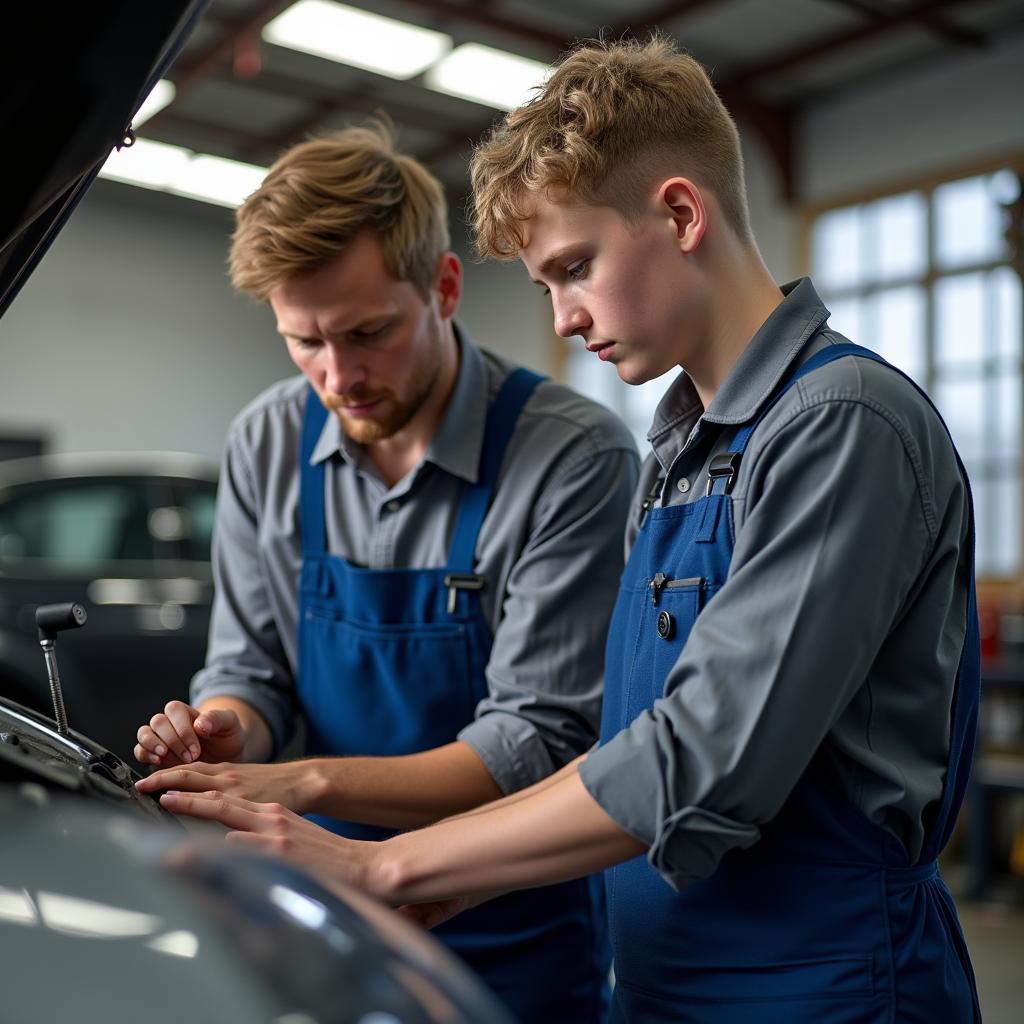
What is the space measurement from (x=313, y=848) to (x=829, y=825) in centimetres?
41

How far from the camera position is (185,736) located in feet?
4.29

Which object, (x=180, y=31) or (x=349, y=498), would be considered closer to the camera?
(x=180, y=31)

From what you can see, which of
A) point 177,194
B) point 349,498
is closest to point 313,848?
point 349,498

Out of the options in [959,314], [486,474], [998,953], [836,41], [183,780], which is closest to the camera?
[183,780]

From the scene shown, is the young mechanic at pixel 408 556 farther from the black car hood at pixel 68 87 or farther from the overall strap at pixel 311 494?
the black car hood at pixel 68 87

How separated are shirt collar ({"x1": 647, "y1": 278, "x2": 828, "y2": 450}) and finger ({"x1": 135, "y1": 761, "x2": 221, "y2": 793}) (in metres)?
0.55

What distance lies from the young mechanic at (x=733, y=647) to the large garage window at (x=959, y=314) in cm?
547

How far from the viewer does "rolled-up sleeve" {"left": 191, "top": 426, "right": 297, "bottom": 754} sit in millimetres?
1603

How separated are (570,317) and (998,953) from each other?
3301 millimetres

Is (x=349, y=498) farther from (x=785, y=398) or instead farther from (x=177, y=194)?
(x=177, y=194)

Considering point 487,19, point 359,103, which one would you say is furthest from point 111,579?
point 359,103

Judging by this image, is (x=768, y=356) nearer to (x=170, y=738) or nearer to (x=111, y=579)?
(x=170, y=738)

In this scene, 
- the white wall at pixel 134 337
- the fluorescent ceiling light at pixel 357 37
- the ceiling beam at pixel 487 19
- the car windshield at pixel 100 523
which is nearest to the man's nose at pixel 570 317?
the car windshield at pixel 100 523

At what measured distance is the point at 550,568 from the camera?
57.2 inches
